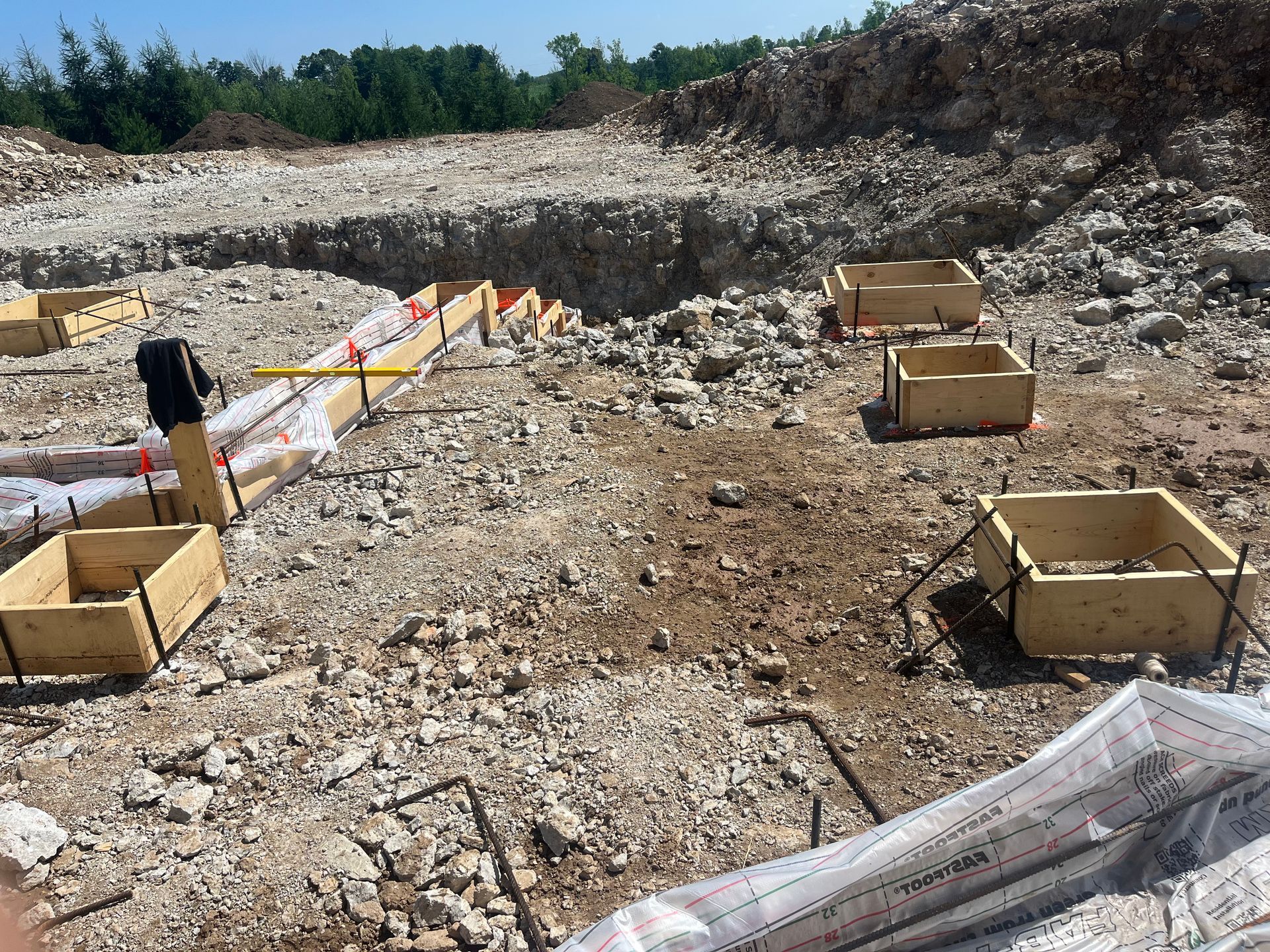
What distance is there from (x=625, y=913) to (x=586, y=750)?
1.57 metres

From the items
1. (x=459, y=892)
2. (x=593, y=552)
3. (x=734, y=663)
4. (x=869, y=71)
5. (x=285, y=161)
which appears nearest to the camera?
(x=459, y=892)

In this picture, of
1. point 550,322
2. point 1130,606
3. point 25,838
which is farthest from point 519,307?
point 25,838

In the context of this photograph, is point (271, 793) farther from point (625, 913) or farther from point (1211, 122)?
point (1211, 122)

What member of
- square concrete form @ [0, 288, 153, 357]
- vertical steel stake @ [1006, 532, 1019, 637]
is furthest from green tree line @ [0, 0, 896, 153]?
vertical steel stake @ [1006, 532, 1019, 637]

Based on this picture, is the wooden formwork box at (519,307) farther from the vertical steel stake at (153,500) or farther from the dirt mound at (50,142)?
the dirt mound at (50,142)

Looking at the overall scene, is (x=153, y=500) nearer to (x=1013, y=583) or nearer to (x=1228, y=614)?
(x=1013, y=583)

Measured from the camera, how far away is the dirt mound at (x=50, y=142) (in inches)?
936

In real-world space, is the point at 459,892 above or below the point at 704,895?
below

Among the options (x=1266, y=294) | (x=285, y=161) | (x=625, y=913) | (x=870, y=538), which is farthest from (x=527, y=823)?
(x=285, y=161)

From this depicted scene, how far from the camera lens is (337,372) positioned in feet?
30.0

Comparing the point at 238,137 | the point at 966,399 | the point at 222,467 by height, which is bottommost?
the point at 966,399

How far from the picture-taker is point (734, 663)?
5.18 m

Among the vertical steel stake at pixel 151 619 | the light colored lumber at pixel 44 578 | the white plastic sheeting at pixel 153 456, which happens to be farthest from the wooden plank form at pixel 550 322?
the vertical steel stake at pixel 151 619

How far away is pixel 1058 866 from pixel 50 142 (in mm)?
29149
